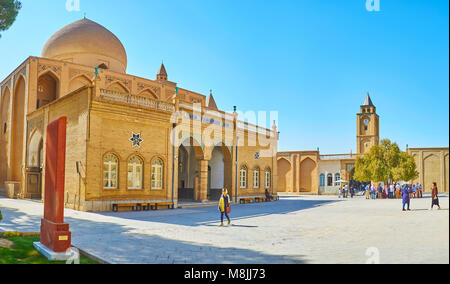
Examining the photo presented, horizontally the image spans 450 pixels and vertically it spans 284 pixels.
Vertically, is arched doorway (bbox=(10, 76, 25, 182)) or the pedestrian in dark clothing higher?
arched doorway (bbox=(10, 76, 25, 182))

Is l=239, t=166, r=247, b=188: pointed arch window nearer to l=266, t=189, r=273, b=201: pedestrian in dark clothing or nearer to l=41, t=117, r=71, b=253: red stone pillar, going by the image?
l=266, t=189, r=273, b=201: pedestrian in dark clothing

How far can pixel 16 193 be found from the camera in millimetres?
25969

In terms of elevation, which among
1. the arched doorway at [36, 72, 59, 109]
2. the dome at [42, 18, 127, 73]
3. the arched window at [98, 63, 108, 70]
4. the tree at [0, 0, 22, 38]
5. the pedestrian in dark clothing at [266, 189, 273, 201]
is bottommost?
the pedestrian in dark clothing at [266, 189, 273, 201]

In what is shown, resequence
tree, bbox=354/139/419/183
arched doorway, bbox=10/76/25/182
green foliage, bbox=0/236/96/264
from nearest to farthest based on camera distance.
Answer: green foliage, bbox=0/236/96/264, arched doorway, bbox=10/76/25/182, tree, bbox=354/139/419/183

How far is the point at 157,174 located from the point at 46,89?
571 inches

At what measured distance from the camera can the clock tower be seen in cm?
6681

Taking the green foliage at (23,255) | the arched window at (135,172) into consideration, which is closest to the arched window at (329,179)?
the arched window at (135,172)

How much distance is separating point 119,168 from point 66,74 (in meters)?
13.5

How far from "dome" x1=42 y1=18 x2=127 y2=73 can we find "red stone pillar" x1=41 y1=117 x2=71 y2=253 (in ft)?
77.2

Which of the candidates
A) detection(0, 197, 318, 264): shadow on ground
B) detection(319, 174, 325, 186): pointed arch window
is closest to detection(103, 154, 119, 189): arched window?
detection(0, 197, 318, 264): shadow on ground

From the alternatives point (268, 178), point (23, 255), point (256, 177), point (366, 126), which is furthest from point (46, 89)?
point (366, 126)

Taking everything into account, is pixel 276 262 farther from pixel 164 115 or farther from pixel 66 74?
pixel 66 74

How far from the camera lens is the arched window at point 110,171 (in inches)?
718

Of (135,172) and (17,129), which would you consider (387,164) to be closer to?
(135,172)
